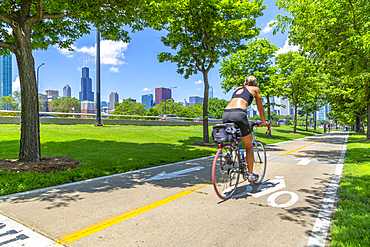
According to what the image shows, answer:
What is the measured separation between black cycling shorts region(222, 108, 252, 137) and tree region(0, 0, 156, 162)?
5174 millimetres

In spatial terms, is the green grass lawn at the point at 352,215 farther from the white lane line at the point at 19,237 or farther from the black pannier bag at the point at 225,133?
the white lane line at the point at 19,237

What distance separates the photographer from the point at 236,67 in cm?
2216

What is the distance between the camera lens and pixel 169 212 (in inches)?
147

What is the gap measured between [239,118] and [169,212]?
2.10 m

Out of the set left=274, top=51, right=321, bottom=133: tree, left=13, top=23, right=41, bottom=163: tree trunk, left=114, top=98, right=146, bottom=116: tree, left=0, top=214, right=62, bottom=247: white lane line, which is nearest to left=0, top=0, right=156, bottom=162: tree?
left=13, top=23, right=41, bottom=163: tree trunk

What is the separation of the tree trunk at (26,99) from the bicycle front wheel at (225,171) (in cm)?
548

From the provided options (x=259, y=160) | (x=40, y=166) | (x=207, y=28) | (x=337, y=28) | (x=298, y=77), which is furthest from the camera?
(x=298, y=77)

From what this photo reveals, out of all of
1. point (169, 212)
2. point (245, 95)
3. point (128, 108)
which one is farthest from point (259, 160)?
point (128, 108)

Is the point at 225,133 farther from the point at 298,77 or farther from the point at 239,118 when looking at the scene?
the point at 298,77

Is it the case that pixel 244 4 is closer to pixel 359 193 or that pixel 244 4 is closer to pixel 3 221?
pixel 359 193

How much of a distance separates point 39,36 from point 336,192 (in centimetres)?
1054

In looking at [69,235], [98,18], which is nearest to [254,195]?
[69,235]

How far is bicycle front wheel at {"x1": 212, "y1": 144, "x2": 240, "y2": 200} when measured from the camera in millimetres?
4148

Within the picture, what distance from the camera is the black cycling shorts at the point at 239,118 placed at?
4.38 metres
